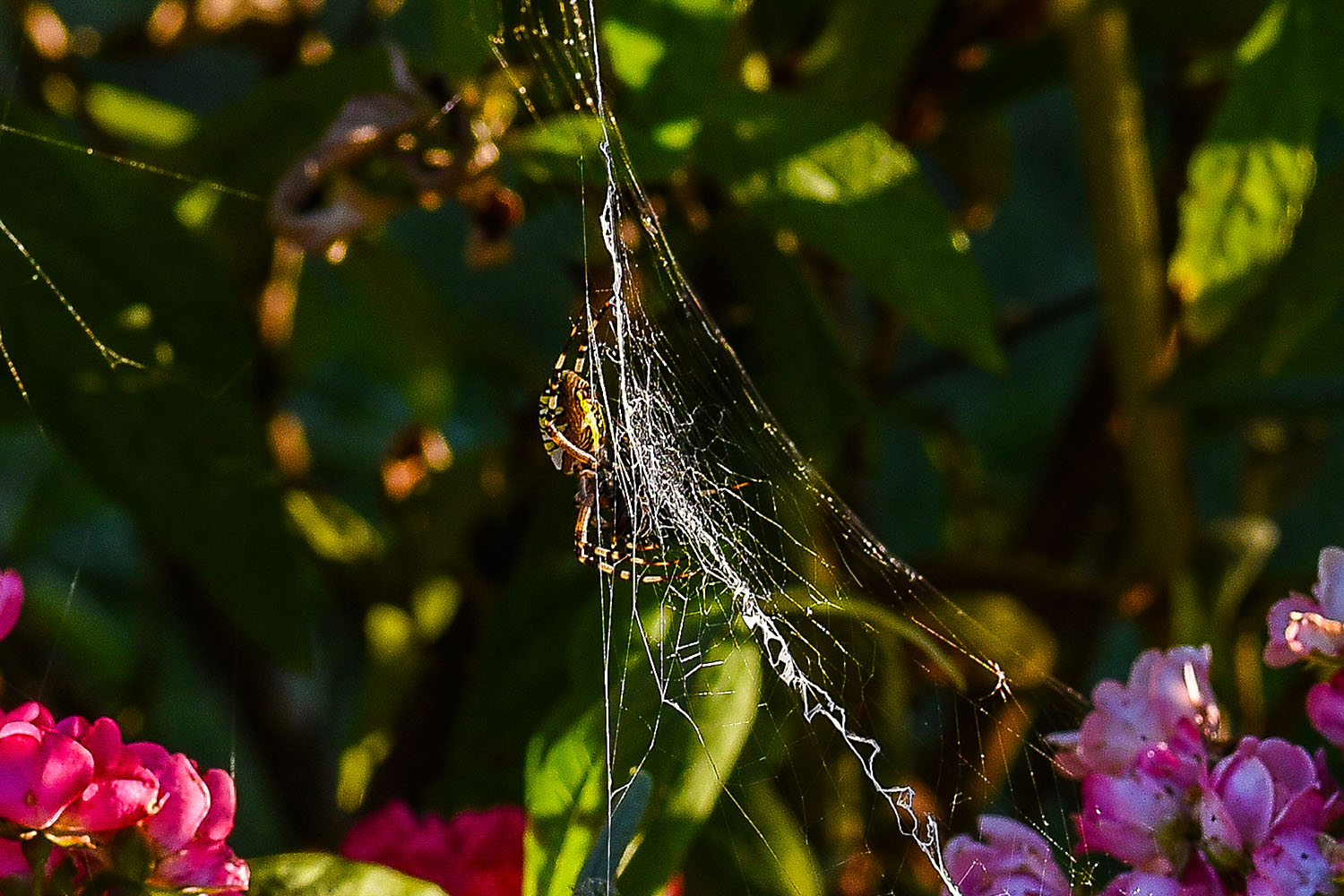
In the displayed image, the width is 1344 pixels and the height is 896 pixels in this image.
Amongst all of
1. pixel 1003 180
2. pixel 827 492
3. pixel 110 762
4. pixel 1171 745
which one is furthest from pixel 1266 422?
pixel 110 762

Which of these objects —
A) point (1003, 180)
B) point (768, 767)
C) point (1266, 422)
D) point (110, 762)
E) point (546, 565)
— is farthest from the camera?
point (1266, 422)

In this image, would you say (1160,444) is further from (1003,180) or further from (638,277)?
(638,277)

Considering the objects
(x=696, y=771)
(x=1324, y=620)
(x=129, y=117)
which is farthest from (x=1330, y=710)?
(x=129, y=117)

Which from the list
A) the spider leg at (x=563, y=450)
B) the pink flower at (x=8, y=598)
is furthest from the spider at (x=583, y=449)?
the pink flower at (x=8, y=598)

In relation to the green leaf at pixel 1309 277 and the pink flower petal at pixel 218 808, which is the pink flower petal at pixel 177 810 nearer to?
the pink flower petal at pixel 218 808

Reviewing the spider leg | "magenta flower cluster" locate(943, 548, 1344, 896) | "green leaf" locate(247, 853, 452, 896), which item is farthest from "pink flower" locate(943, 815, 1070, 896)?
the spider leg
